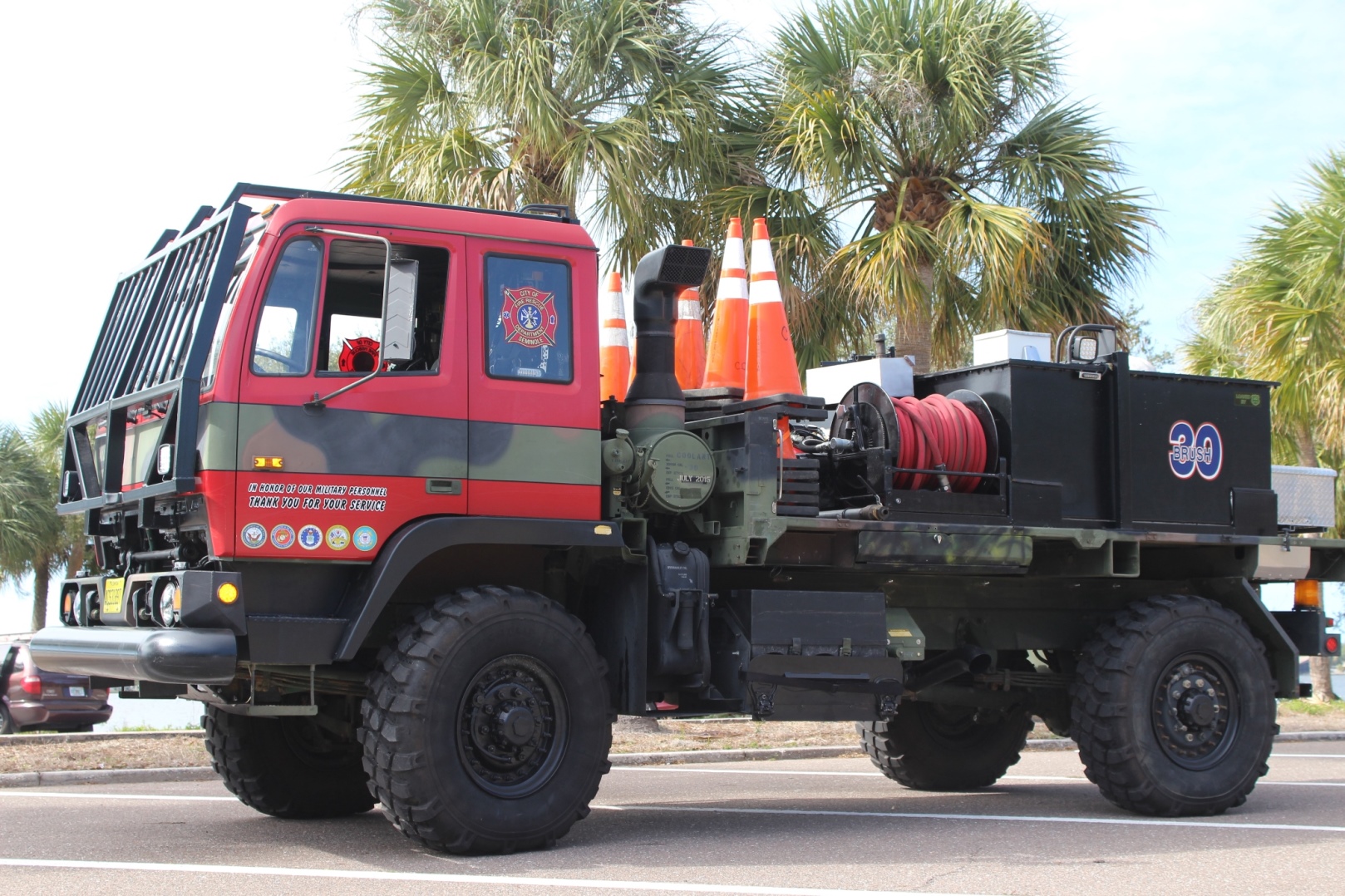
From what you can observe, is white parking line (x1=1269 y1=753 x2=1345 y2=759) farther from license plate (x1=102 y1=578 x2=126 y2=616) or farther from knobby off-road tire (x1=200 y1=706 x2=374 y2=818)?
license plate (x1=102 y1=578 x2=126 y2=616)

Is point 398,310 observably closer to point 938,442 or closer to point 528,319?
point 528,319

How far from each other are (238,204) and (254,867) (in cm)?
316

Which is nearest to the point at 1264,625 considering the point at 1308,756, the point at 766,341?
the point at 766,341

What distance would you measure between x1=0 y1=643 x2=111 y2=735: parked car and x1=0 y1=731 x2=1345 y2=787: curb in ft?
10.1

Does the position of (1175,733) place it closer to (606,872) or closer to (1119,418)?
(1119,418)

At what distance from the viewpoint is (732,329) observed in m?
8.63

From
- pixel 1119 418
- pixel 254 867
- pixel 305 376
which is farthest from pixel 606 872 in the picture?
pixel 1119 418

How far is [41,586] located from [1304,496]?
29850 mm

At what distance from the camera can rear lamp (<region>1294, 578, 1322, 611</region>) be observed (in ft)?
32.3

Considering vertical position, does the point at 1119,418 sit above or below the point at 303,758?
above

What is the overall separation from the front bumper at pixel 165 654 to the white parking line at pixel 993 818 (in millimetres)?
3386

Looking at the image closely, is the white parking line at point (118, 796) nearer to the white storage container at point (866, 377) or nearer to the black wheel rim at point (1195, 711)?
the white storage container at point (866, 377)

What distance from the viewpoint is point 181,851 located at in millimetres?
7043

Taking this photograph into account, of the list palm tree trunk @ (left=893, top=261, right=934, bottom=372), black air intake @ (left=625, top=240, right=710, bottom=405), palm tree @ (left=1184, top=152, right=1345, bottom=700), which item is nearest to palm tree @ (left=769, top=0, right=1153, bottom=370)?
palm tree trunk @ (left=893, top=261, right=934, bottom=372)
